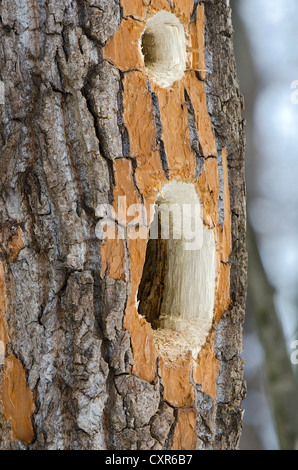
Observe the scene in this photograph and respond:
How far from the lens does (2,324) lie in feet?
2.77

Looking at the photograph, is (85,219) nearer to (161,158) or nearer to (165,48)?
(161,158)

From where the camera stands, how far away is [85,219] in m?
0.81

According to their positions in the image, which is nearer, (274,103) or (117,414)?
(117,414)

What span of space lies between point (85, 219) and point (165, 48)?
335mm

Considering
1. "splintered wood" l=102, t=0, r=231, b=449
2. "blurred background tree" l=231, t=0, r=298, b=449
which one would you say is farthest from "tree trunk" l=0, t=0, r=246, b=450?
"blurred background tree" l=231, t=0, r=298, b=449

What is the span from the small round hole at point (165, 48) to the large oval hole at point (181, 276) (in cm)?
18

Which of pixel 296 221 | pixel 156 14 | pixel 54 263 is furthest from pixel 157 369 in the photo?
pixel 296 221

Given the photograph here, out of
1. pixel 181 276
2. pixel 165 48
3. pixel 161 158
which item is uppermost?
pixel 165 48

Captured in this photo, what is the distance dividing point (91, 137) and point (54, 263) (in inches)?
8.0

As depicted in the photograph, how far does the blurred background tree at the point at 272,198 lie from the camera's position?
1.57m

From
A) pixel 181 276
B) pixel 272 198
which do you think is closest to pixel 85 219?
pixel 181 276

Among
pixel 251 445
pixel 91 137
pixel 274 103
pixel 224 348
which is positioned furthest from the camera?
pixel 251 445
